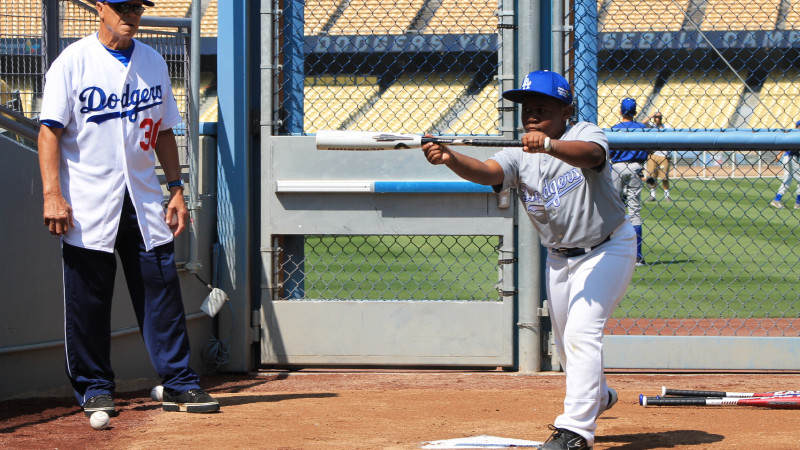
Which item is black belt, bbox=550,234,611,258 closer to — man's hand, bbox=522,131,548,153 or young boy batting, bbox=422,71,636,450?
young boy batting, bbox=422,71,636,450

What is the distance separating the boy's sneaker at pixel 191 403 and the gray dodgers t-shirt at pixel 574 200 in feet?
6.24

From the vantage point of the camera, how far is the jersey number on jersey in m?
4.63

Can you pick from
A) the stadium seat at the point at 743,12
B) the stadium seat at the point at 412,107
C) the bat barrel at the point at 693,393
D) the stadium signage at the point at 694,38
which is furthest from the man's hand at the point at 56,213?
the stadium seat at the point at 412,107

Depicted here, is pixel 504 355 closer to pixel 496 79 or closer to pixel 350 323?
pixel 350 323

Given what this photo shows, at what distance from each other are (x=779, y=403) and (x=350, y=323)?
8.44 ft

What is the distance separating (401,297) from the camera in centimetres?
905

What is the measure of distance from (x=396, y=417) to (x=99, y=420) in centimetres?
142

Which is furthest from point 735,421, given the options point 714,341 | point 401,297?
point 401,297

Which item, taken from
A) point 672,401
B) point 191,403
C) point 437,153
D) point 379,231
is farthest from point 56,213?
point 672,401

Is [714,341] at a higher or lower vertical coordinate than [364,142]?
lower

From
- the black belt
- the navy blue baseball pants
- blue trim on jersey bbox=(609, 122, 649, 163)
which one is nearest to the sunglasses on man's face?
the navy blue baseball pants

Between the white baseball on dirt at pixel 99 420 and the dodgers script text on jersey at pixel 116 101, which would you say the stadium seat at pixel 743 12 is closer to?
the dodgers script text on jersey at pixel 116 101

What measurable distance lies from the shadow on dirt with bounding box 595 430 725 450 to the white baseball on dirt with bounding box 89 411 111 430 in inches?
88.6

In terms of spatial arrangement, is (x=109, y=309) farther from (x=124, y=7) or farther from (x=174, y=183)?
(x=124, y=7)
